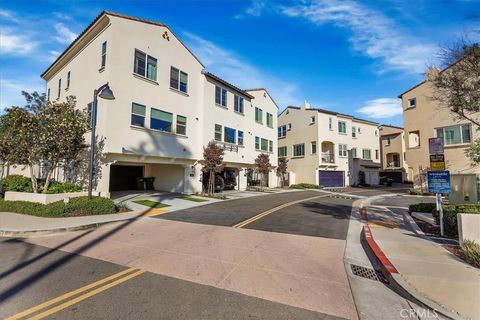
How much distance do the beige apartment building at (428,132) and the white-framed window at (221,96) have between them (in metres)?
17.4

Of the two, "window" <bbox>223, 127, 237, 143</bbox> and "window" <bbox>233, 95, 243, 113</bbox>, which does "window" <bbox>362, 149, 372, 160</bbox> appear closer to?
"window" <bbox>233, 95, 243, 113</bbox>

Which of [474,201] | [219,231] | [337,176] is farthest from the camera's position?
[337,176]

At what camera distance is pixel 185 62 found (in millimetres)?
20094

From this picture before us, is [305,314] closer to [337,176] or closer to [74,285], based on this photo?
[74,285]

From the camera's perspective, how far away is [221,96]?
23.9 meters

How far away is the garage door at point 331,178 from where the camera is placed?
116 ft

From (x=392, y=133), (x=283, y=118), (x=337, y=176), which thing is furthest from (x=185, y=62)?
(x=392, y=133)

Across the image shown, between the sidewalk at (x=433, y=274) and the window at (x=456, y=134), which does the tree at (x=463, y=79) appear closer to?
the sidewalk at (x=433, y=274)

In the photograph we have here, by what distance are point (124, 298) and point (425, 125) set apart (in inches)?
1135

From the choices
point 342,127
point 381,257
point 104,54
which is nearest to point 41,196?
point 104,54

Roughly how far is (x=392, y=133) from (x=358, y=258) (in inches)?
1868

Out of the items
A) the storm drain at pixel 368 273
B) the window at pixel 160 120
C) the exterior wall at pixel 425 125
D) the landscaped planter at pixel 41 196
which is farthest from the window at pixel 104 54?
the exterior wall at pixel 425 125

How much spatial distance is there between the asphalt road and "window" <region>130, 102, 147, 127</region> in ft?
38.3

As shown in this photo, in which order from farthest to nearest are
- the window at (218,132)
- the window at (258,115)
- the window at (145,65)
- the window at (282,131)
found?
the window at (282,131), the window at (258,115), the window at (218,132), the window at (145,65)
